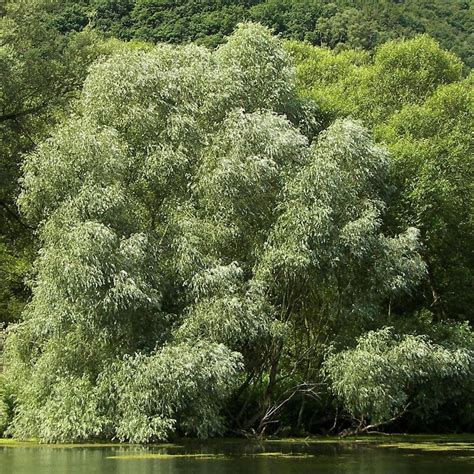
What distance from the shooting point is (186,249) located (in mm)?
31859

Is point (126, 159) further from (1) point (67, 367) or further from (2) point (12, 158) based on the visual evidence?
(2) point (12, 158)

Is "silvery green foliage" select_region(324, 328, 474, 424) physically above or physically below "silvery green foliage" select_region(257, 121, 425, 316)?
below

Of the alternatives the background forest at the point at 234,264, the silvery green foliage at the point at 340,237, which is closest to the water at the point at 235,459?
the background forest at the point at 234,264

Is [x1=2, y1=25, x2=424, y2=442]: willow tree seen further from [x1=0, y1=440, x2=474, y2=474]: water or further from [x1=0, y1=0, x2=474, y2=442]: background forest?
[x1=0, y1=440, x2=474, y2=474]: water

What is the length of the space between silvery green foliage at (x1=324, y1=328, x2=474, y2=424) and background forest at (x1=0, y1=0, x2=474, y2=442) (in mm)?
77

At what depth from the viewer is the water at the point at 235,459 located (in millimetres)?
22359

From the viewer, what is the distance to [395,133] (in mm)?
41094

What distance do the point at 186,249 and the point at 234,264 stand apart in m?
1.70

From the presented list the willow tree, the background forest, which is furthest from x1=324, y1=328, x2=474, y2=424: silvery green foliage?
the willow tree

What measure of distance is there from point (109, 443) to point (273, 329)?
6.58m

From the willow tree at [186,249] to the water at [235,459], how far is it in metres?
1.61

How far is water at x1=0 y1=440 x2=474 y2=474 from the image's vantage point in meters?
22.4

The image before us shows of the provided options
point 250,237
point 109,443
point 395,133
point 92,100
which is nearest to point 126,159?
point 92,100

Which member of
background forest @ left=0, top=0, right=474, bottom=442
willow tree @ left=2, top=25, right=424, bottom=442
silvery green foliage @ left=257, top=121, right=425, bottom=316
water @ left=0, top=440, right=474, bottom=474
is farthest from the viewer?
silvery green foliage @ left=257, top=121, right=425, bottom=316
